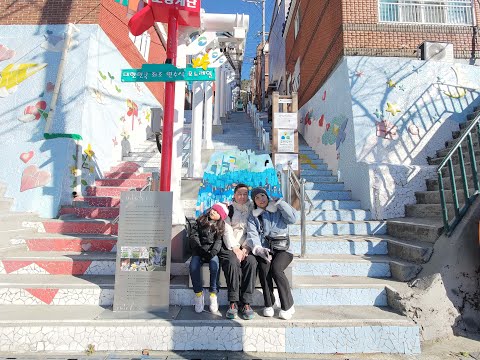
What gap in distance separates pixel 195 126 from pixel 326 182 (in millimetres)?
3360

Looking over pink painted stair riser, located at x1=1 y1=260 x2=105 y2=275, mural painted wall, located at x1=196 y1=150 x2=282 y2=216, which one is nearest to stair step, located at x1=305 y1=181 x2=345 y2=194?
mural painted wall, located at x1=196 y1=150 x2=282 y2=216

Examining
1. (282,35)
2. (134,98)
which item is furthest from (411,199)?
(282,35)

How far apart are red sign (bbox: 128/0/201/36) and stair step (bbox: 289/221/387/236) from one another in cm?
368

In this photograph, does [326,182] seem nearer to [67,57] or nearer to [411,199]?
[411,199]

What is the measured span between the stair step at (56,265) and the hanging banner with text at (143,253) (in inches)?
33.2

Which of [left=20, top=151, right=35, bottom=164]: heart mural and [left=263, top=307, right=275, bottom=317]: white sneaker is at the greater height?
[left=20, top=151, right=35, bottom=164]: heart mural

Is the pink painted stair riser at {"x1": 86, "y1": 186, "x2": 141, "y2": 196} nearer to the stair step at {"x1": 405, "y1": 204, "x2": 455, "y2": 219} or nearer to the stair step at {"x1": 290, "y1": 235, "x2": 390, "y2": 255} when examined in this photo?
the stair step at {"x1": 290, "y1": 235, "x2": 390, "y2": 255}

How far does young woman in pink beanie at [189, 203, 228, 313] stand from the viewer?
3449mm

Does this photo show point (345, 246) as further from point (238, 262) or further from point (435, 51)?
point (435, 51)

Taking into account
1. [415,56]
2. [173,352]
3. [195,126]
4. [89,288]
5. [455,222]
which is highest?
[415,56]

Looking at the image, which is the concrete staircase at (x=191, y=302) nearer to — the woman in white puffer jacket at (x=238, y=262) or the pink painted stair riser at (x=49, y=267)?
the pink painted stair riser at (x=49, y=267)

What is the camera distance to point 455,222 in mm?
3799

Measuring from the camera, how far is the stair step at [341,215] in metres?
5.50

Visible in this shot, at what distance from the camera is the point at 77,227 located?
16.1 feet
